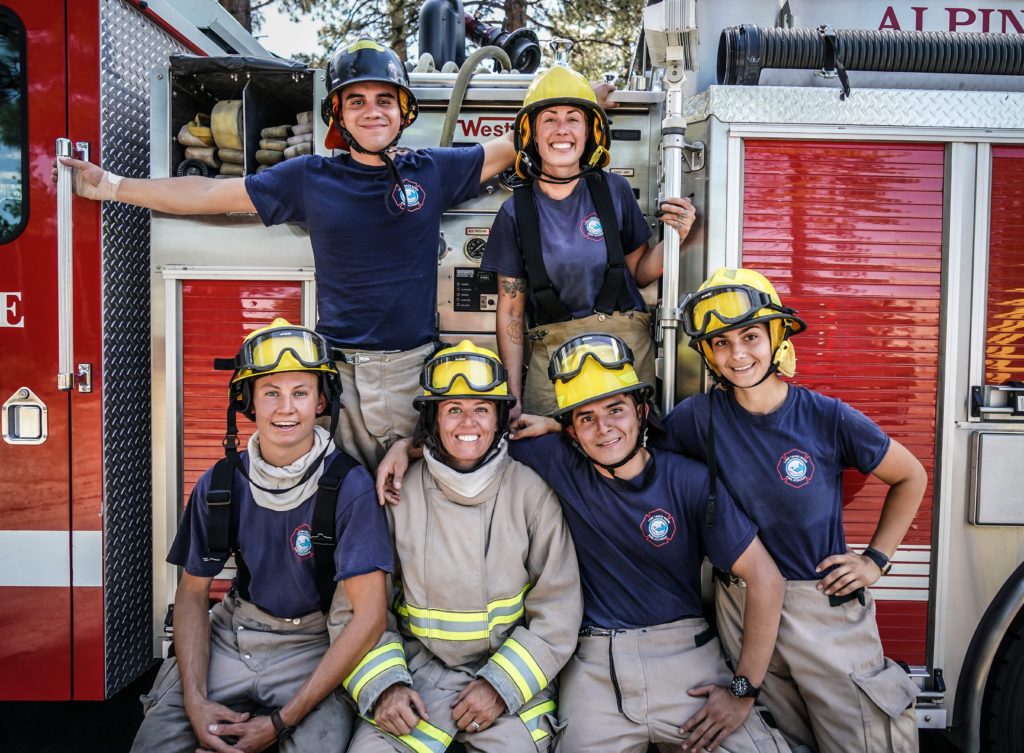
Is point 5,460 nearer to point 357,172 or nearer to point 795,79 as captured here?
point 357,172

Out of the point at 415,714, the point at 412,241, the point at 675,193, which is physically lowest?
the point at 415,714

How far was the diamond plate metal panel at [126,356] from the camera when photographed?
3.07m

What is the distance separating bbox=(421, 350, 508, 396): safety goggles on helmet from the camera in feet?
8.30

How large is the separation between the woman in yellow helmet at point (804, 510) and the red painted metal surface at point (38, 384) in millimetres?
2509

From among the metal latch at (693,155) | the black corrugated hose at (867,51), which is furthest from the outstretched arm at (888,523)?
the black corrugated hose at (867,51)

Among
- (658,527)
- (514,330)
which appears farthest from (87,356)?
(658,527)

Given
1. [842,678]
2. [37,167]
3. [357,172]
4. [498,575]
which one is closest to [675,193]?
[357,172]

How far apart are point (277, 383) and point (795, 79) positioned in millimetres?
2348

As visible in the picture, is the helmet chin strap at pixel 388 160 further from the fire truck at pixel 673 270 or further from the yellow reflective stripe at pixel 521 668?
the yellow reflective stripe at pixel 521 668

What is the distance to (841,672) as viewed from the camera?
8.11 ft

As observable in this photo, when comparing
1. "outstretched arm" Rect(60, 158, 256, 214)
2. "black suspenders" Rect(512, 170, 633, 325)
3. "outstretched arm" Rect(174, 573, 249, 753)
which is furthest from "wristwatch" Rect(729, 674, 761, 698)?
"outstretched arm" Rect(60, 158, 256, 214)

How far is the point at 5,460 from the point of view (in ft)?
9.89

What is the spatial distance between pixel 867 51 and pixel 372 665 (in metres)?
2.84

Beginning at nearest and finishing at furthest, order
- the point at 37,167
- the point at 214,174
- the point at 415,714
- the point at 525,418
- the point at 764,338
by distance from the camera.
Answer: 1. the point at 415,714
2. the point at 764,338
3. the point at 525,418
4. the point at 37,167
5. the point at 214,174
